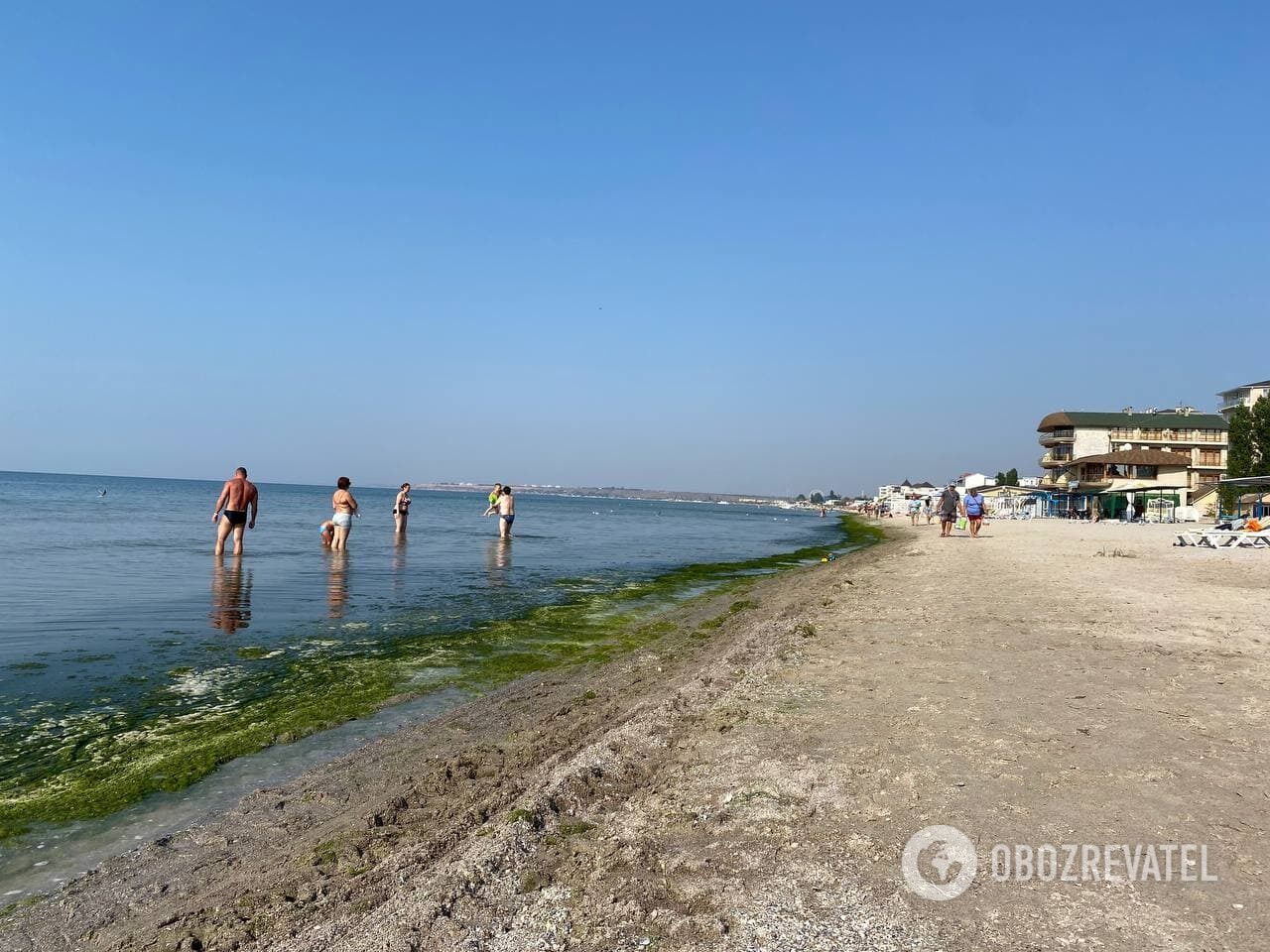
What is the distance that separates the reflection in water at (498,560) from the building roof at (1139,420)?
7376cm

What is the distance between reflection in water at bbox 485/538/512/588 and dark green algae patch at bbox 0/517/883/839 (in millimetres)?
4975

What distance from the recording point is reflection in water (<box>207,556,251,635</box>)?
34.9 feet

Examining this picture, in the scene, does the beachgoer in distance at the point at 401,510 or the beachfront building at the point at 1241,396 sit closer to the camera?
the beachgoer in distance at the point at 401,510

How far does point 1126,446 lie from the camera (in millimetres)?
76812

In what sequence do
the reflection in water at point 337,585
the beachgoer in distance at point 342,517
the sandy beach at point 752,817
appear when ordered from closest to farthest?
the sandy beach at point 752,817 → the reflection in water at point 337,585 → the beachgoer in distance at point 342,517

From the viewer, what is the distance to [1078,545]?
23.7 m

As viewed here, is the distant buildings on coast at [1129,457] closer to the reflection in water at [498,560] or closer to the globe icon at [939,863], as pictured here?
the reflection in water at [498,560]

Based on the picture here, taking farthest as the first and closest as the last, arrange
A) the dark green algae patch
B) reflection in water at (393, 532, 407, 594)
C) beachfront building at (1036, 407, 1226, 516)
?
beachfront building at (1036, 407, 1226, 516)
reflection in water at (393, 532, 407, 594)
the dark green algae patch

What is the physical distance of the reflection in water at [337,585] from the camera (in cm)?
1209

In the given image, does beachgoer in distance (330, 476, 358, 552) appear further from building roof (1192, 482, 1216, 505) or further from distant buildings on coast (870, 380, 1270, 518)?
building roof (1192, 482, 1216, 505)

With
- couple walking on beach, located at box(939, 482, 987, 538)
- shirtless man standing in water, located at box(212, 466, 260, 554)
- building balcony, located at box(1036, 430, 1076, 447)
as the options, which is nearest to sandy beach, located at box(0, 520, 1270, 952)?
shirtless man standing in water, located at box(212, 466, 260, 554)

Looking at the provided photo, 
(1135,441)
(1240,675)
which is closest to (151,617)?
(1240,675)

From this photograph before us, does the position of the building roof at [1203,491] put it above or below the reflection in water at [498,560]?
above

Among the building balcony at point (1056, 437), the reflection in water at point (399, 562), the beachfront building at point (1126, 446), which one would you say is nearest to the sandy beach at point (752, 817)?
the reflection in water at point (399, 562)
